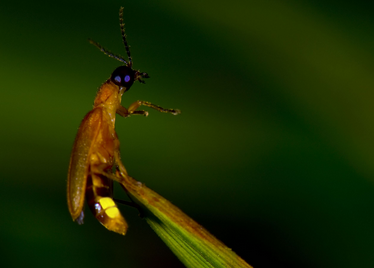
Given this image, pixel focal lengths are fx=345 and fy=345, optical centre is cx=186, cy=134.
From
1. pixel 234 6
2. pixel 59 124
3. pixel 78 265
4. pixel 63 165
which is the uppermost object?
pixel 234 6

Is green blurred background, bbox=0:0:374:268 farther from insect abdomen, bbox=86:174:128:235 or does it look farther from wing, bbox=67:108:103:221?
insect abdomen, bbox=86:174:128:235

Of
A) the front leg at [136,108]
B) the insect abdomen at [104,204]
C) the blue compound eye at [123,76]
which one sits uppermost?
the blue compound eye at [123,76]

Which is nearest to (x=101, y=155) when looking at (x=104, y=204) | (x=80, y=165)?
(x=80, y=165)

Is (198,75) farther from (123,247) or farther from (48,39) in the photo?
(123,247)

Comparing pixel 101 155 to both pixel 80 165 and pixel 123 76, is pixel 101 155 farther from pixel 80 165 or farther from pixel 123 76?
pixel 123 76

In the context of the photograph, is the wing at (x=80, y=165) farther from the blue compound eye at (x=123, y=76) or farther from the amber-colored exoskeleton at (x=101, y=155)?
the blue compound eye at (x=123, y=76)

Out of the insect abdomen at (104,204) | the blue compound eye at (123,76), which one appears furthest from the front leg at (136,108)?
the insect abdomen at (104,204)

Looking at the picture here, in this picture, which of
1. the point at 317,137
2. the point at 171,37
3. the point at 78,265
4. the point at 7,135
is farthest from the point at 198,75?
the point at 78,265
